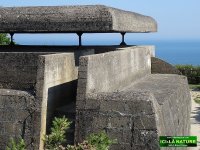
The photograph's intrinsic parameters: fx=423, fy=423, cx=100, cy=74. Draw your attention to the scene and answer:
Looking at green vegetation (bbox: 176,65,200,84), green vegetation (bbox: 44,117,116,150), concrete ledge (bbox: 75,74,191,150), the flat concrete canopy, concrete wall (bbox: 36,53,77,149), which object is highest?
green vegetation (bbox: 176,65,200,84)

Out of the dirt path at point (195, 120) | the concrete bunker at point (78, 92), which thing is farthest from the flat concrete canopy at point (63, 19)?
the dirt path at point (195, 120)

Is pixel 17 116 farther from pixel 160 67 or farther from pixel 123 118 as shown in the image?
pixel 160 67

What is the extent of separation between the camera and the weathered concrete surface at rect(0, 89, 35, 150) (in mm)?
5562

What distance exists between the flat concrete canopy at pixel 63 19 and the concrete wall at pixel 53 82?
0.65m

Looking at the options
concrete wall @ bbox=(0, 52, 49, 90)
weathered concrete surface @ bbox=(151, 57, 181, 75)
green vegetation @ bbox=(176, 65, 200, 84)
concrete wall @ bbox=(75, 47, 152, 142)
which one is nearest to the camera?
concrete wall @ bbox=(75, 47, 152, 142)

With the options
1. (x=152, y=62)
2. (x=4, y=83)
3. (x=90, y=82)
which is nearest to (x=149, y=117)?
(x=90, y=82)

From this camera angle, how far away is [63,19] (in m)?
6.92

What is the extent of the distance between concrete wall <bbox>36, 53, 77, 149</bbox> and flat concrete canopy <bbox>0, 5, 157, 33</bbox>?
0.65m

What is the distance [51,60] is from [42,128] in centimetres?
91

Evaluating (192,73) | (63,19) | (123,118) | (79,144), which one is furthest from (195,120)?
(192,73)

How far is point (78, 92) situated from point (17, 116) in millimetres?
886

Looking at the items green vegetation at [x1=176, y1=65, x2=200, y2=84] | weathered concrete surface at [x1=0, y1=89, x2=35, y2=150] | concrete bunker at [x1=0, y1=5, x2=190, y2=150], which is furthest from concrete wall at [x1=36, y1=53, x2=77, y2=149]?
green vegetation at [x1=176, y1=65, x2=200, y2=84]

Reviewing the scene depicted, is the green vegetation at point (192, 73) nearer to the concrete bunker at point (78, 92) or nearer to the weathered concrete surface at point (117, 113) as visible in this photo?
the concrete bunker at point (78, 92)

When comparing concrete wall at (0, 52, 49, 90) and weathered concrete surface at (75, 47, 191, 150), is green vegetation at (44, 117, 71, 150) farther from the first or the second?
concrete wall at (0, 52, 49, 90)
